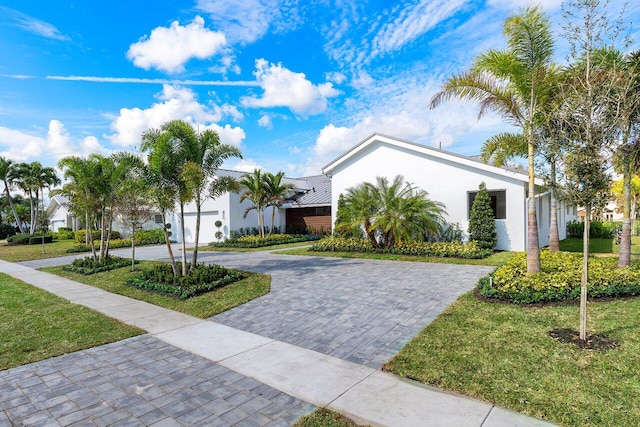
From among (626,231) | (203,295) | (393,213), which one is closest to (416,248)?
(393,213)

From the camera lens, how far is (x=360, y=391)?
12.6 ft

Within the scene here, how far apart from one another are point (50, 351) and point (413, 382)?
17.9ft

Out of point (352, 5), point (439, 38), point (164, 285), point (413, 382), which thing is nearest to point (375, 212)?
point (439, 38)

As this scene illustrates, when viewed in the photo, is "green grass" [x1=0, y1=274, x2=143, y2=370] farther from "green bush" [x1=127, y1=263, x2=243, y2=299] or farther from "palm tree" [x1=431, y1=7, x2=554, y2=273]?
"palm tree" [x1=431, y1=7, x2=554, y2=273]

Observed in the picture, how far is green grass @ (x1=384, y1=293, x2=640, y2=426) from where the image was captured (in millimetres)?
3363

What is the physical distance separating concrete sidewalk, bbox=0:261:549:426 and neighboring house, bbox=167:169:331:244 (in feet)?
53.5

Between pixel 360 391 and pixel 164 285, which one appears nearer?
pixel 360 391

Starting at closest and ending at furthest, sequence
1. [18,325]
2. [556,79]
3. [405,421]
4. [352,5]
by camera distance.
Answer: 1. [405,421]
2. [18,325]
3. [556,79]
4. [352,5]

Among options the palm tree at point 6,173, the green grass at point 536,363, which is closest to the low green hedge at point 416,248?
the green grass at point 536,363

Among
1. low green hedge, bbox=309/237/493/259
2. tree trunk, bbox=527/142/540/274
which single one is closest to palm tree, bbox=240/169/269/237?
low green hedge, bbox=309/237/493/259

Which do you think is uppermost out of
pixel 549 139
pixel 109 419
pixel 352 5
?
pixel 352 5

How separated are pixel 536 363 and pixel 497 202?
39.4 ft

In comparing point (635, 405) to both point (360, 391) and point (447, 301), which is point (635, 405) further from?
point (447, 301)

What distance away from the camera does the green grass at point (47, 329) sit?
518 centimetres
